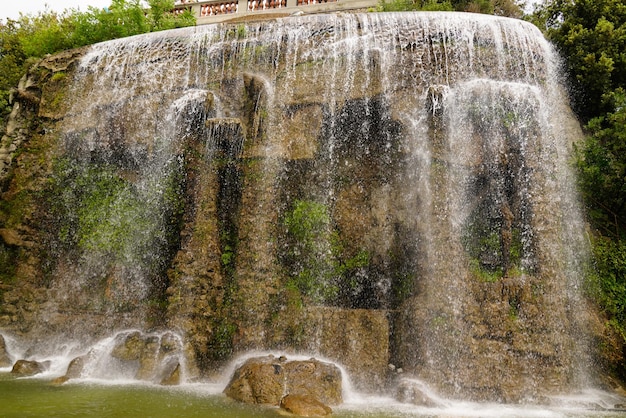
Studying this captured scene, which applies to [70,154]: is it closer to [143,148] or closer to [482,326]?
[143,148]

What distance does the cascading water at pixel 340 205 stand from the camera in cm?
954

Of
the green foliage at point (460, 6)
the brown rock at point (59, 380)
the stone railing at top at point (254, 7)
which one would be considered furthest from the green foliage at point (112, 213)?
the green foliage at point (460, 6)

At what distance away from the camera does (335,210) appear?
36.8 ft

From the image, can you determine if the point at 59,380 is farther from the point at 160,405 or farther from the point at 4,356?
the point at 4,356

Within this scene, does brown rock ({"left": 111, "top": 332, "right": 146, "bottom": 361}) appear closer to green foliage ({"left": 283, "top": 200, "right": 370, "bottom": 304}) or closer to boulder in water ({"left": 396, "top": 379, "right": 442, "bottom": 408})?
green foliage ({"left": 283, "top": 200, "right": 370, "bottom": 304})

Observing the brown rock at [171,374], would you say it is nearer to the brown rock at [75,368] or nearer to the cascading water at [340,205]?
the cascading water at [340,205]

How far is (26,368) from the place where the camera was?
9.41m

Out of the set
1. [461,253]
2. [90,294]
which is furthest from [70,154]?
[461,253]

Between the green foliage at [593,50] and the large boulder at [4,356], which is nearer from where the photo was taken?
the large boulder at [4,356]

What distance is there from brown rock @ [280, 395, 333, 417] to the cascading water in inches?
98.0

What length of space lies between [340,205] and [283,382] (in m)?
4.67

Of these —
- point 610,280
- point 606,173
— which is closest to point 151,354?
point 610,280

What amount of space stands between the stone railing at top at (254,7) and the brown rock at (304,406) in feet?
52.7

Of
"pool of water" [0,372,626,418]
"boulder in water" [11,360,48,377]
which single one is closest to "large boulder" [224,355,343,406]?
"pool of water" [0,372,626,418]
